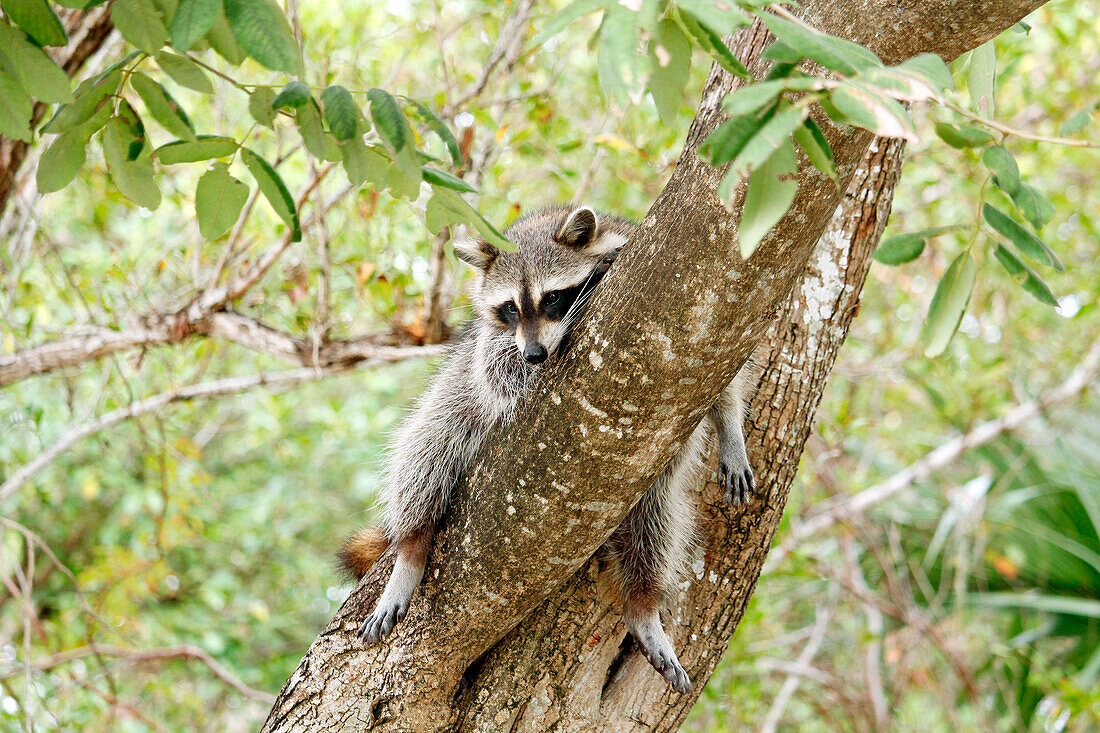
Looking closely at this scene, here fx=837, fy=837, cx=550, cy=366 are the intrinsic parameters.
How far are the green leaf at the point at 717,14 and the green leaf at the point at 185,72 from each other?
88cm

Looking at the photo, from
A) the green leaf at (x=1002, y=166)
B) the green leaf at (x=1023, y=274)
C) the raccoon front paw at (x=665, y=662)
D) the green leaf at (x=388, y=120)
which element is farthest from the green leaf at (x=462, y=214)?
the raccoon front paw at (x=665, y=662)

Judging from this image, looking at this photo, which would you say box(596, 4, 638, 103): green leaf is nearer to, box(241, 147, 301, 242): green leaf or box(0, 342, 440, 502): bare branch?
box(241, 147, 301, 242): green leaf

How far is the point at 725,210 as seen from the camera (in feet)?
4.28

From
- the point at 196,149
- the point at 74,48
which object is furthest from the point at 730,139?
the point at 74,48

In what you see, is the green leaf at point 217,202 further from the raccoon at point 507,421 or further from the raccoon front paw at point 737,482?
the raccoon front paw at point 737,482

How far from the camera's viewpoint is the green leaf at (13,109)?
1.32m

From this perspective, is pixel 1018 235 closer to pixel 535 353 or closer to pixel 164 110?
pixel 535 353

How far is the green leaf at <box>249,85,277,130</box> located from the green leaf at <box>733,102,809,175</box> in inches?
35.3

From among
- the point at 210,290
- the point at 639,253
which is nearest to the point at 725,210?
the point at 639,253

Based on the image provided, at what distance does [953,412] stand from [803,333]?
2991 mm

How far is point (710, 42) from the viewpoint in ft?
3.03

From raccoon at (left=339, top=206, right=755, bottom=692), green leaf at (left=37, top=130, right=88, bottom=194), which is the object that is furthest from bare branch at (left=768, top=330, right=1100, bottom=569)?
green leaf at (left=37, top=130, right=88, bottom=194)

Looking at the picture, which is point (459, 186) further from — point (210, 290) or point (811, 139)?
point (210, 290)

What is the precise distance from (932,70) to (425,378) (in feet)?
8.27
